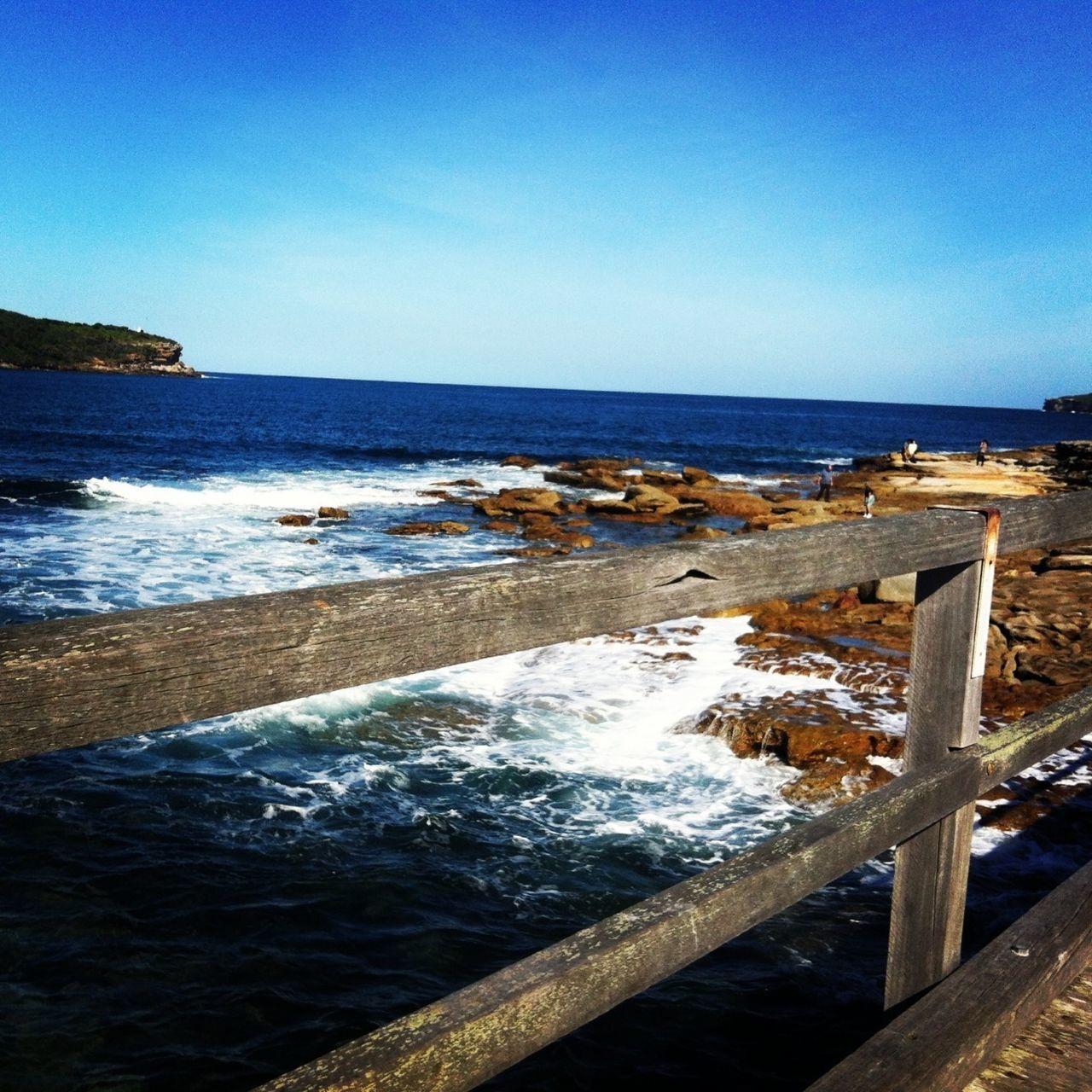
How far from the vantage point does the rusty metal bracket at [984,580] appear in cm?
229

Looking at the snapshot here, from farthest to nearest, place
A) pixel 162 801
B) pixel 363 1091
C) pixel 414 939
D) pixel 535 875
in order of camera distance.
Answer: pixel 162 801 → pixel 535 875 → pixel 414 939 → pixel 363 1091

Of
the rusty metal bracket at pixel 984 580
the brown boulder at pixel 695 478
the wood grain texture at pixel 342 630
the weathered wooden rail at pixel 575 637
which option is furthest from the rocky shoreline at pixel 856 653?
the brown boulder at pixel 695 478

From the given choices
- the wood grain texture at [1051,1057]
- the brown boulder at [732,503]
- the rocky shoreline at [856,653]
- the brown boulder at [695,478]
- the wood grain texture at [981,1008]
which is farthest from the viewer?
the brown boulder at [695,478]

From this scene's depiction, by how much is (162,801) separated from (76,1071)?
274 centimetres

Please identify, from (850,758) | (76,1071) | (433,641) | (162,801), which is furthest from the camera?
(850,758)

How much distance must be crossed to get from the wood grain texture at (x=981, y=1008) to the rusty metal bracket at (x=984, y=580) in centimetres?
68

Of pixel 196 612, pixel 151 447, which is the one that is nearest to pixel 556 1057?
pixel 196 612

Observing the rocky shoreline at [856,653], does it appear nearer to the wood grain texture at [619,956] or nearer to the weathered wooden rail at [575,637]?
the weathered wooden rail at [575,637]

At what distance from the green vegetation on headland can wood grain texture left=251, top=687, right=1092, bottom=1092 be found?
170m

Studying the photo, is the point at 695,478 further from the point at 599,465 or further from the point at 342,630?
the point at 342,630

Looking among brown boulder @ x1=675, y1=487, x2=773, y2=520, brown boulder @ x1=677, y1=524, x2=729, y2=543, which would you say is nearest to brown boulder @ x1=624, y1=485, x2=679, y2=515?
brown boulder @ x1=675, y1=487, x2=773, y2=520

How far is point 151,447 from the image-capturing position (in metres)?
42.7

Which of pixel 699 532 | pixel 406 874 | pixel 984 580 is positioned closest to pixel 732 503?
pixel 699 532

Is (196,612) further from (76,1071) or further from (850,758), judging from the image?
(850,758)
